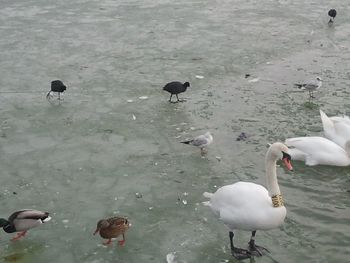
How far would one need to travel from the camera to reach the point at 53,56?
40.7 feet

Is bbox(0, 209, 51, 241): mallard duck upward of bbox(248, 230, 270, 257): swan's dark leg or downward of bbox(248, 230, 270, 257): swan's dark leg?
upward

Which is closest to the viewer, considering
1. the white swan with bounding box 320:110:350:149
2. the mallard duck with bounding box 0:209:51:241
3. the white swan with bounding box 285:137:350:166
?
the mallard duck with bounding box 0:209:51:241

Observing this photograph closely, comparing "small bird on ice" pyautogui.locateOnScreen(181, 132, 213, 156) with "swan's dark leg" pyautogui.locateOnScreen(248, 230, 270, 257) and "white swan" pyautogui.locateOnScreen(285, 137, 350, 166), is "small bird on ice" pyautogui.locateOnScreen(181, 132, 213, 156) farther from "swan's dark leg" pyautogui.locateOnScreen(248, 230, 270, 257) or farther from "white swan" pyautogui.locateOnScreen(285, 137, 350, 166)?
"swan's dark leg" pyautogui.locateOnScreen(248, 230, 270, 257)

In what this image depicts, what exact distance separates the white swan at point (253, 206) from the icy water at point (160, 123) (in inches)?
14.0

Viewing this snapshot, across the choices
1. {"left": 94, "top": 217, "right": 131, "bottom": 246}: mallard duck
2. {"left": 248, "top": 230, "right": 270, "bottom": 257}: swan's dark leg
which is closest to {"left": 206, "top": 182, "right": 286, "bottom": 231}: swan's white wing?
{"left": 248, "top": 230, "right": 270, "bottom": 257}: swan's dark leg

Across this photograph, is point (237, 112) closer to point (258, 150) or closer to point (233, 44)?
point (258, 150)

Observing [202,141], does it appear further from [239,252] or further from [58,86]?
[58,86]

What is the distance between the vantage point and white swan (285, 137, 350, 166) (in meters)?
7.29

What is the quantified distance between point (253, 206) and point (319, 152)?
94.7 inches

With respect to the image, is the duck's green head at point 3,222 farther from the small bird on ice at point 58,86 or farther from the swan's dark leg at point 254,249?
the small bird on ice at point 58,86

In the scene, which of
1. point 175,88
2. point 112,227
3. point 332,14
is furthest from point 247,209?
point 332,14

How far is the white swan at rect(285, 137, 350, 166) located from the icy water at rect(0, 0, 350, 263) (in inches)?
5.5

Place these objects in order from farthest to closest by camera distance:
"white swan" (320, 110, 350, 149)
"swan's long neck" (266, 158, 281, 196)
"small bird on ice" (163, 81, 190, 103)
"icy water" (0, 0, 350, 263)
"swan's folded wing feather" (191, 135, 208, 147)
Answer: "small bird on ice" (163, 81, 190, 103), "white swan" (320, 110, 350, 149), "swan's folded wing feather" (191, 135, 208, 147), "icy water" (0, 0, 350, 263), "swan's long neck" (266, 158, 281, 196)

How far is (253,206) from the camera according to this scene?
5.32 meters
